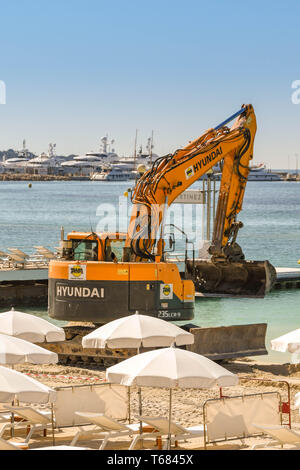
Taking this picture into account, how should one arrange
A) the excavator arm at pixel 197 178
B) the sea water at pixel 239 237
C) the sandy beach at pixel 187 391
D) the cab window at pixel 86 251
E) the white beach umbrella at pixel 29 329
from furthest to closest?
the sea water at pixel 239 237 → the cab window at pixel 86 251 → the excavator arm at pixel 197 178 → the white beach umbrella at pixel 29 329 → the sandy beach at pixel 187 391

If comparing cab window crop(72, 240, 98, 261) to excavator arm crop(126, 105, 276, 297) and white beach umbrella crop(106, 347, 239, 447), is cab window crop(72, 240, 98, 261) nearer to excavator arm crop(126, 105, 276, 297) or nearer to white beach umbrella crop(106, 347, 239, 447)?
excavator arm crop(126, 105, 276, 297)

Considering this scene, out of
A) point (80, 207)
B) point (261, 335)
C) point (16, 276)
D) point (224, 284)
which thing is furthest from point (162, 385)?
point (80, 207)

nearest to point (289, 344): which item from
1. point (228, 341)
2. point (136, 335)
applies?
point (136, 335)

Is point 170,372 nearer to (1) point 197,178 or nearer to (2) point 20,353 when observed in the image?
(2) point 20,353

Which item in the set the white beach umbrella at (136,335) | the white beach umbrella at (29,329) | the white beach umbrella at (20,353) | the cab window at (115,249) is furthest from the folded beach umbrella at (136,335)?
the cab window at (115,249)

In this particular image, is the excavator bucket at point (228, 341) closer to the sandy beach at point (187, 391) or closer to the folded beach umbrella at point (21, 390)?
the sandy beach at point (187, 391)

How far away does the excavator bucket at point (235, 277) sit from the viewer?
84.5ft

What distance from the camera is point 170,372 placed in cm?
1223

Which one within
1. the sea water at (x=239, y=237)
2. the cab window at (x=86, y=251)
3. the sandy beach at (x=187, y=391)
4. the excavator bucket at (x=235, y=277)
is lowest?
the sea water at (x=239, y=237)

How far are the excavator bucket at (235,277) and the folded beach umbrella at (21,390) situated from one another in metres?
13.3

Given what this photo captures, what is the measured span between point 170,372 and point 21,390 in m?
1.86

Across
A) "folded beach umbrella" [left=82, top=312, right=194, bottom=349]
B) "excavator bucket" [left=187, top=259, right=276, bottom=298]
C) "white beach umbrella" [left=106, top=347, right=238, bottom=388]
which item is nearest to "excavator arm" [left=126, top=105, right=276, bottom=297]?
"excavator bucket" [left=187, top=259, right=276, bottom=298]

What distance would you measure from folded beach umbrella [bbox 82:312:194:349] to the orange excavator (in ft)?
14.1
